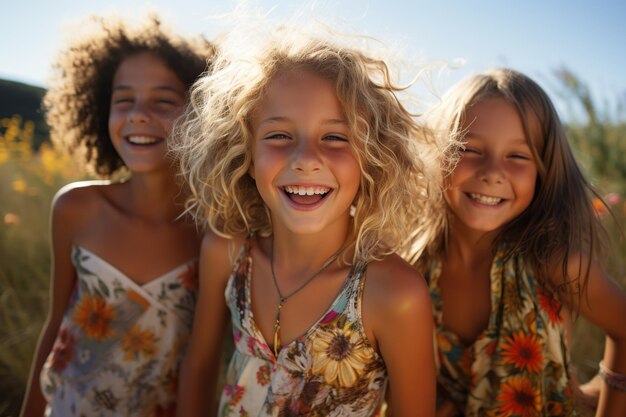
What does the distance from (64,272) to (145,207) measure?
44cm

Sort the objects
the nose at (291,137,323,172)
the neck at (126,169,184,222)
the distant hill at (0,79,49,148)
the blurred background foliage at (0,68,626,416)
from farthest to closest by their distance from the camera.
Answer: the distant hill at (0,79,49,148)
the blurred background foliage at (0,68,626,416)
the neck at (126,169,184,222)
the nose at (291,137,323,172)

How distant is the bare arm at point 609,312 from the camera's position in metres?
1.75

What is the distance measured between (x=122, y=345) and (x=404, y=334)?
1.17 metres

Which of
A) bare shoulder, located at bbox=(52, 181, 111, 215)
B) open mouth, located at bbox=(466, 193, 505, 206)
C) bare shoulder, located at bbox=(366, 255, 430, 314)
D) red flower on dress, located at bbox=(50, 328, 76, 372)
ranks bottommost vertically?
red flower on dress, located at bbox=(50, 328, 76, 372)

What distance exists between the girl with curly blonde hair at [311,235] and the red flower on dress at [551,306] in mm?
553

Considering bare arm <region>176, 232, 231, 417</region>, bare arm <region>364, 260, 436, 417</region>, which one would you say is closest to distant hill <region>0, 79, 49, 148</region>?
bare arm <region>176, 232, 231, 417</region>

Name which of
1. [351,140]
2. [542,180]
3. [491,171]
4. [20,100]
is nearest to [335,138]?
[351,140]

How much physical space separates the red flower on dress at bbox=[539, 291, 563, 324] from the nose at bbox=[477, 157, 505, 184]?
17.9 inches

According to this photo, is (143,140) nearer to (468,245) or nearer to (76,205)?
(76,205)

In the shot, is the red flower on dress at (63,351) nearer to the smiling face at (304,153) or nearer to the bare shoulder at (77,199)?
the bare shoulder at (77,199)

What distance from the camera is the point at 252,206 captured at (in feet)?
6.28

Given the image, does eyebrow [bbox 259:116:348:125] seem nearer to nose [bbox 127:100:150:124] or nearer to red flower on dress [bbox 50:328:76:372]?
nose [bbox 127:100:150:124]

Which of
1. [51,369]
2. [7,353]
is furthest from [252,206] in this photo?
[7,353]

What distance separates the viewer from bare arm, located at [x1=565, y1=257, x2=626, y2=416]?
1746mm
